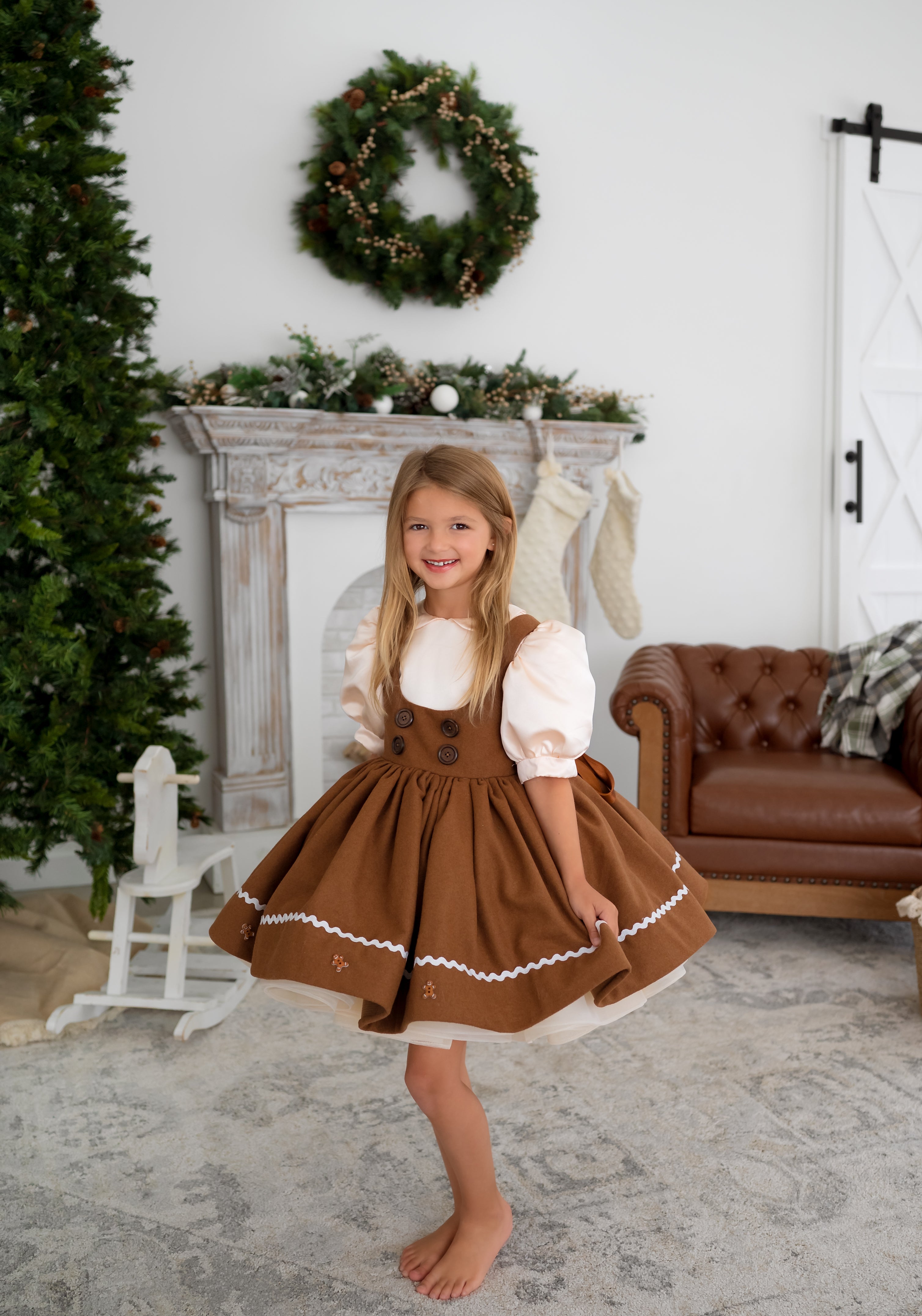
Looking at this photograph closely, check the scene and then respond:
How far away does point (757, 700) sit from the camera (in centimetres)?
340

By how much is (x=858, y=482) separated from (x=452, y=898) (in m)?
3.43

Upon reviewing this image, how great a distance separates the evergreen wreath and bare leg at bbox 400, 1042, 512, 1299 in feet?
9.18

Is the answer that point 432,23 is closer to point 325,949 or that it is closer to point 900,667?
point 900,667

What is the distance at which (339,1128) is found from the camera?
1933 mm

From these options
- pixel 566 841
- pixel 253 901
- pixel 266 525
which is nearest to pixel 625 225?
pixel 266 525

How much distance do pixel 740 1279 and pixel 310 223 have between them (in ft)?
10.7

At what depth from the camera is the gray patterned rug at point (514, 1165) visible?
1500mm

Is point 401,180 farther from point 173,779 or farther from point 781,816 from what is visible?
point 781,816

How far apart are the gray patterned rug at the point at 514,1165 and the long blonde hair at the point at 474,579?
90 centimetres

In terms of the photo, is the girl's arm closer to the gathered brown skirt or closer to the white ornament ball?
the gathered brown skirt

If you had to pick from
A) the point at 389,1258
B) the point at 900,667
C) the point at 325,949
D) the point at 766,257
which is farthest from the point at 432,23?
the point at 389,1258

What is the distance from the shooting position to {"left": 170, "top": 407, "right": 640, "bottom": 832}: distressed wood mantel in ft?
10.6

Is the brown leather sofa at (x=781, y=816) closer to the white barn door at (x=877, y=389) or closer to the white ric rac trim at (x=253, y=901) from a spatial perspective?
the white barn door at (x=877, y=389)

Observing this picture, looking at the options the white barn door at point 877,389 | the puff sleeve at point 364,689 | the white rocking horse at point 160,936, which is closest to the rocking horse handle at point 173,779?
the white rocking horse at point 160,936
